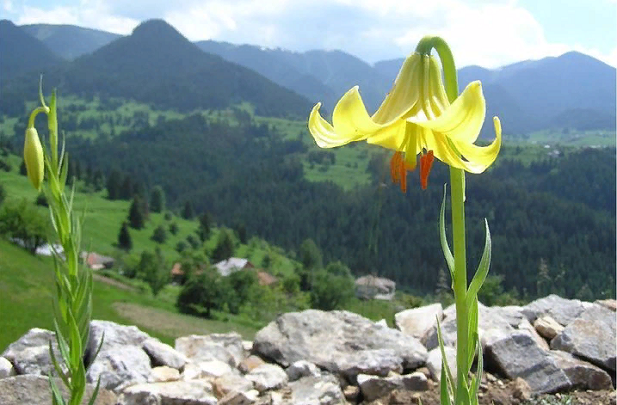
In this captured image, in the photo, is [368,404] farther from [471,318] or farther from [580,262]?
[580,262]

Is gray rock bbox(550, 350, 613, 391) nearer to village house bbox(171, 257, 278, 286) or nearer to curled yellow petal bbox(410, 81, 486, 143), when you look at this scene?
curled yellow petal bbox(410, 81, 486, 143)

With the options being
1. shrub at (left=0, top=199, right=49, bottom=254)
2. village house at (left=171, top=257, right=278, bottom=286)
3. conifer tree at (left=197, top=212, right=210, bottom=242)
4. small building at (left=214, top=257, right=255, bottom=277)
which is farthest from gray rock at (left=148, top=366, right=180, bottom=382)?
conifer tree at (left=197, top=212, right=210, bottom=242)

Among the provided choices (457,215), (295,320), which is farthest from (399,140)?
(295,320)

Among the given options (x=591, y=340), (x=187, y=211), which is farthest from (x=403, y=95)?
(x=187, y=211)

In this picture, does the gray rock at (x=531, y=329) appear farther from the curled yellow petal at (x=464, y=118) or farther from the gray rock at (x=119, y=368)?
the curled yellow petal at (x=464, y=118)

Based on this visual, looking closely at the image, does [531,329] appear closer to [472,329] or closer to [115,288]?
[472,329]

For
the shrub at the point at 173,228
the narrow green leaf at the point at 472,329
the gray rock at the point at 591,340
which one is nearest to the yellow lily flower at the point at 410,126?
the narrow green leaf at the point at 472,329
